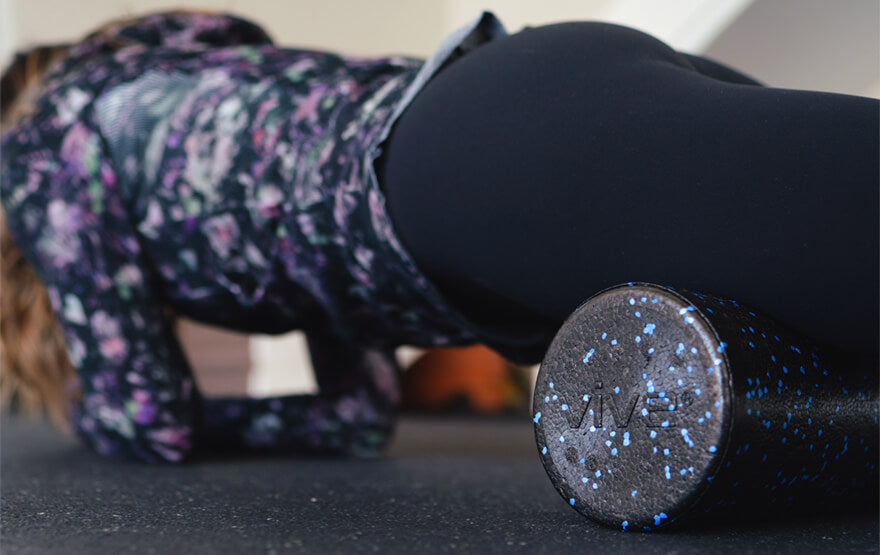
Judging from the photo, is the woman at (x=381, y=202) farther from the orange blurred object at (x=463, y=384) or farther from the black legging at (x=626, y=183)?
the orange blurred object at (x=463, y=384)

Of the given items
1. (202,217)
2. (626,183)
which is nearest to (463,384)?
(202,217)

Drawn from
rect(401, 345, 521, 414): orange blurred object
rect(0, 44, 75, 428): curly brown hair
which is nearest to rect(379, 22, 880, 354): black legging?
rect(0, 44, 75, 428): curly brown hair

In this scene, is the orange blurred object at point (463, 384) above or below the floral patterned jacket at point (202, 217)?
below

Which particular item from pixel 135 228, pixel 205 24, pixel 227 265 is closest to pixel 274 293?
pixel 227 265

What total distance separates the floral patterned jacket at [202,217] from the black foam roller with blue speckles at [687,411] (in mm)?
230

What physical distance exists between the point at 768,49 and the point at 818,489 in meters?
0.90

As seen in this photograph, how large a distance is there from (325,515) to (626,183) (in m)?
0.30

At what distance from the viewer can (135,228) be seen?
3.12 feet

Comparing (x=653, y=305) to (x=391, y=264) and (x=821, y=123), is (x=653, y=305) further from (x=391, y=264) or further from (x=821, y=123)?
(x=391, y=264)

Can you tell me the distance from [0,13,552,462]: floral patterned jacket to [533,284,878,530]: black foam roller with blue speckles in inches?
9.0

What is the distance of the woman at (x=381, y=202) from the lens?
527 mm

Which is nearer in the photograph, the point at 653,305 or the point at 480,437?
the point at 653,305

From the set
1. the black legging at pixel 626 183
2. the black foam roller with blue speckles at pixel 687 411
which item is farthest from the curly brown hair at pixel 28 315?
the black foam roller with blue speckles at pixel 687 411

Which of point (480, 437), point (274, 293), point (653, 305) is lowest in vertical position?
point (480, 437)
